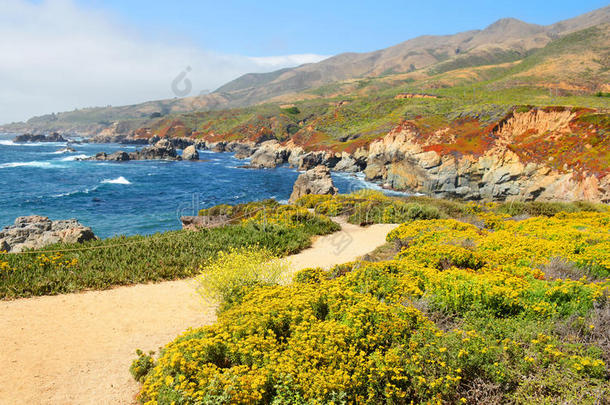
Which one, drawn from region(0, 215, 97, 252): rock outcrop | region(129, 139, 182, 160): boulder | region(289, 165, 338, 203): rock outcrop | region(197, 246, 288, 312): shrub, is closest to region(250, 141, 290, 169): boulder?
region(129, 139, 182, 160): boulder

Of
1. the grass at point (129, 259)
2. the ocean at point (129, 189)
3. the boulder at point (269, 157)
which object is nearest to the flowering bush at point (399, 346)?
the grass at point (129, 259)

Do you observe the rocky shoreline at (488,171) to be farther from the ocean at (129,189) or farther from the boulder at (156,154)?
the boulder at (156,154)

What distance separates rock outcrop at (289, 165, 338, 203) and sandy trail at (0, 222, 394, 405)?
22110 mm

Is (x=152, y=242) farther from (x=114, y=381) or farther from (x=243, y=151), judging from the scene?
(x=243, y=151)

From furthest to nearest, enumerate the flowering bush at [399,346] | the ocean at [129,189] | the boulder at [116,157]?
the boulder at [116,157], the ocean at [129,189], the flowering bush at [399,346]

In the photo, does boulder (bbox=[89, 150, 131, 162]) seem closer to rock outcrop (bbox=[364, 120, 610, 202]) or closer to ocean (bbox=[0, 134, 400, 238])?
ocean (bbox=[0, 134, 400, 238])

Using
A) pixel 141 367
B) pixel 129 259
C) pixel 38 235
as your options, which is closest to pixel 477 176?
pixel 129 259

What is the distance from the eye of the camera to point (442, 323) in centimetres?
609

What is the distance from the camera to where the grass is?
10422 mm

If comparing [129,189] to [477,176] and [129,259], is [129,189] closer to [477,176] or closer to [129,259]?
[129,259]

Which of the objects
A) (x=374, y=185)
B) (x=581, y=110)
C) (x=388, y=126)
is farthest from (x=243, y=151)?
(x=581, y=110)

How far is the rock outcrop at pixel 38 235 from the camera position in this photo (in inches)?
578

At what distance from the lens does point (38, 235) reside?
1599 cm

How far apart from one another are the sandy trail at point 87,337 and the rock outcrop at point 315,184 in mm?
22110
